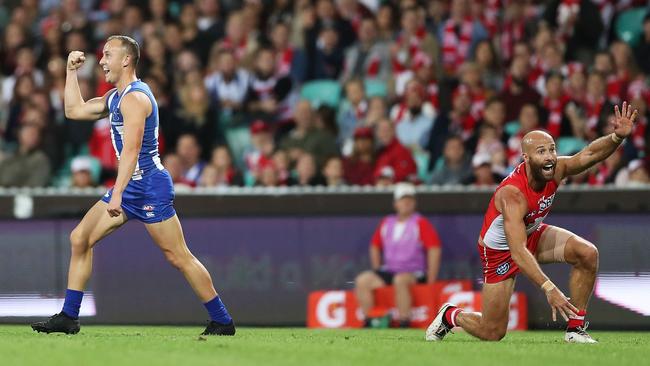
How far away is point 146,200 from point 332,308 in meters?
4.47

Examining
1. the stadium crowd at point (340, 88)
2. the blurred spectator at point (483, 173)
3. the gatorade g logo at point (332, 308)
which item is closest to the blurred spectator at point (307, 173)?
the stadium crowd at point (340, 88)

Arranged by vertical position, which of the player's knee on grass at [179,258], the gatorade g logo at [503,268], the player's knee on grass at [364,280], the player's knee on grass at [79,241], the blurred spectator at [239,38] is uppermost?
the blurred spectator at [239,38]

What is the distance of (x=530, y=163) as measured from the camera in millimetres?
→ 9867

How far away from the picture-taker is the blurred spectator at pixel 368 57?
17.3 m

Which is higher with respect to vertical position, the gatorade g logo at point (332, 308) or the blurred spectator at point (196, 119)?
the blurred spectator at point (196, 119)

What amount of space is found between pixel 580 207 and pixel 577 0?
14.4 ft

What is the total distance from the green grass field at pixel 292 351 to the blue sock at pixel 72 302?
20 centimetres

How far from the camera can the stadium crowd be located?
1522cm

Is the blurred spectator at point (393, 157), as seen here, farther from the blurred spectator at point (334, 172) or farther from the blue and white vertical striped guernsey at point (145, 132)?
the blue and white vertical striped guernsey at point (145, 132)

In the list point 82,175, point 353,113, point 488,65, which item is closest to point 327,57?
point 353,113

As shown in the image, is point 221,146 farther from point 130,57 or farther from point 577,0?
point 130,57

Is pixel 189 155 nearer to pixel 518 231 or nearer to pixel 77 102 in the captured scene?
pixel 77 102

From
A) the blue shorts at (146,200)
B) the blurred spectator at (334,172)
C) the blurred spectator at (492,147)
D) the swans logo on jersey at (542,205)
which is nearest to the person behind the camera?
the blue shorts at (146,200)

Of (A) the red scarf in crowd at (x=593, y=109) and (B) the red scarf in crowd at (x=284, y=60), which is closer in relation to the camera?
(A) the red scarf in crowd at (x=593, y=109)
